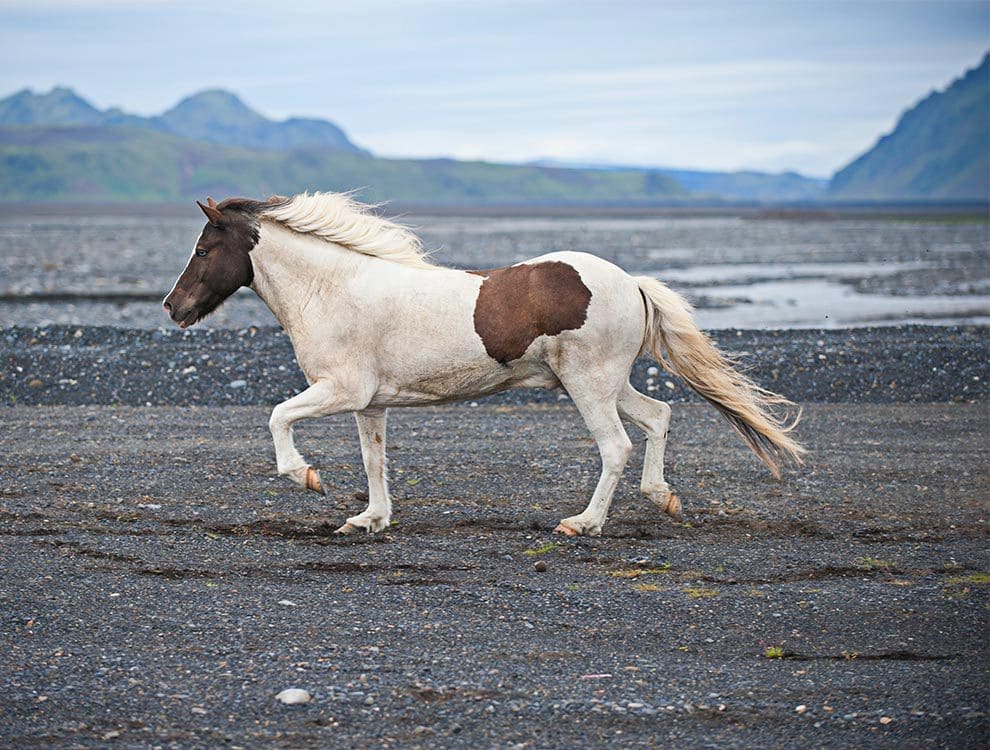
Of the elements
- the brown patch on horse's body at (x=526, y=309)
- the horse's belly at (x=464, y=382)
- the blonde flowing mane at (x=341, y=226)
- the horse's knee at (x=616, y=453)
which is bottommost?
the horse's knee at (x=616, y=453)

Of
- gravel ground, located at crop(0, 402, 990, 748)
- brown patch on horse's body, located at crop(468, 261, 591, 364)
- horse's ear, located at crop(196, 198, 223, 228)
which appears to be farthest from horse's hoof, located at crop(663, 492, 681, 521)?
horse's ear, located at crop(196, 198, 223, 228)

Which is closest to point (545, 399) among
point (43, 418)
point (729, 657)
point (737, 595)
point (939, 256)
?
point (43, 418)

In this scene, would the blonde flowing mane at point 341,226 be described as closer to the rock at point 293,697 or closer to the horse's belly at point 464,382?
the horse's belly at point 464,382

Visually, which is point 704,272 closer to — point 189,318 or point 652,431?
point 652,431

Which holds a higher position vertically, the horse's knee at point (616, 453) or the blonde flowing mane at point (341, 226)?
the blonde flowing mane at point (341, 226)

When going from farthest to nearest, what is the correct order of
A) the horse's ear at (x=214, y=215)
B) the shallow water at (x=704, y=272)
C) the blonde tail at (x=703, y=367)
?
the shallow water at (x=704, y=272) < the blonde tail at (x=703, y=367) < the horse's ear at (x=214, y=215)

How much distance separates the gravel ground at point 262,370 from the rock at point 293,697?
927cm

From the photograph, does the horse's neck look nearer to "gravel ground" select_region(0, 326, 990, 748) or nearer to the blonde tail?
"gravel ground" select_region(0, 326, 990, 748)

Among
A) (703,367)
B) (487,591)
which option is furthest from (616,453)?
(487,591)

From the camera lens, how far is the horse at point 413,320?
29.4 feet

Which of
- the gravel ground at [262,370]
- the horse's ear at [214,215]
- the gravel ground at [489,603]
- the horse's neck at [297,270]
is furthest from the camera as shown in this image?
the gravel ground at [262,370]

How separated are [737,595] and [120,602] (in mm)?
4053

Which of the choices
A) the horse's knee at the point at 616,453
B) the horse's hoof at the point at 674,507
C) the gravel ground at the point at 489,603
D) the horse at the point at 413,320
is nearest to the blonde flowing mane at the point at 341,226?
the horse at the point at 413,320

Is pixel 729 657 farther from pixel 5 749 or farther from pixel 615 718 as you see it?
pixel 5 749
